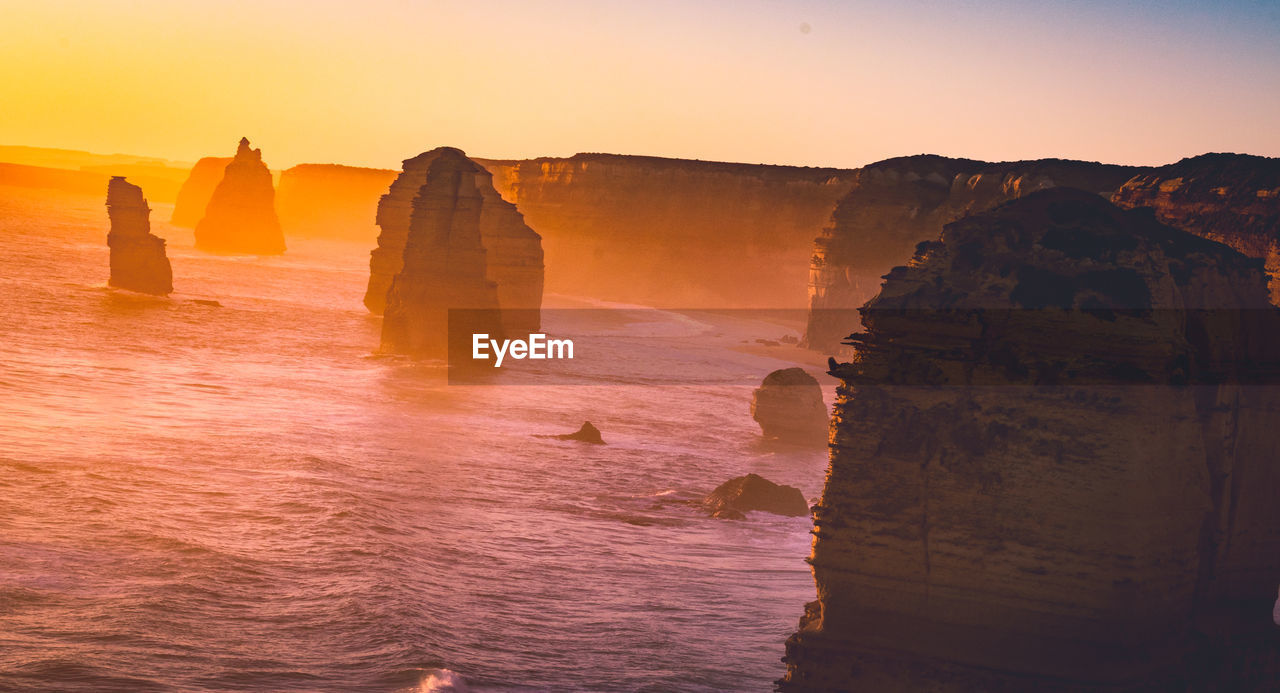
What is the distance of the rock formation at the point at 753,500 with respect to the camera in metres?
24.0

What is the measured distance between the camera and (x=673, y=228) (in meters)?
117

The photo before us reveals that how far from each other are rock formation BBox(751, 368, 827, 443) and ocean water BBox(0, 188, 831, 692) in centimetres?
92

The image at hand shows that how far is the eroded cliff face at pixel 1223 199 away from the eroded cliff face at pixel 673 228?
293ft

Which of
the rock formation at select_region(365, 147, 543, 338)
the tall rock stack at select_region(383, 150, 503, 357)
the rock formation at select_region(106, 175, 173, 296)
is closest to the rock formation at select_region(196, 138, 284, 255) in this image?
the rock formation at select_region(106, 175, 173, 296)

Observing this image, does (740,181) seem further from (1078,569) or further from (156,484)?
(1078,569)

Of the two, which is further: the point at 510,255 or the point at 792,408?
Result: the point at 510,255

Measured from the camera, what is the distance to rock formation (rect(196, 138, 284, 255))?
419 feet

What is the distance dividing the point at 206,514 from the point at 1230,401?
18.1 m

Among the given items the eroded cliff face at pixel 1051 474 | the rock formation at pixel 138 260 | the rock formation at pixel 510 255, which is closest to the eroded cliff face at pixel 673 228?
the rock formation at pixel 510 255

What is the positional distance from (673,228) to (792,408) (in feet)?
277

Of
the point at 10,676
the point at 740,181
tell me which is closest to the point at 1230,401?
the point at 10,676

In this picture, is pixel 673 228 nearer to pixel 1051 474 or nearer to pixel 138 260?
pixel 138 260

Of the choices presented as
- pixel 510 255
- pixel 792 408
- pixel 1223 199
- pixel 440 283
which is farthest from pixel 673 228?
pixel 1223 199

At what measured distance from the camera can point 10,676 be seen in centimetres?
1338
